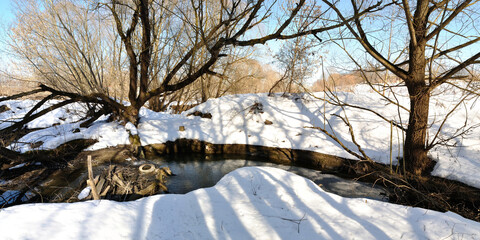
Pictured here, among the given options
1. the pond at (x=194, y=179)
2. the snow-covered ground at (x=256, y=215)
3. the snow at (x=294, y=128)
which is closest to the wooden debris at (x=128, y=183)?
the pond at (x=194, y=179)

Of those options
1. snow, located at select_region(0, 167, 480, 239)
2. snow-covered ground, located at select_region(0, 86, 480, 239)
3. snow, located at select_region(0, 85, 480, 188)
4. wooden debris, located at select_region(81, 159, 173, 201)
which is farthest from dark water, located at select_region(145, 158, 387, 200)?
snow, located at select_region(0, 167, 480, 239)

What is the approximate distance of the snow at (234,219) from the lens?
2658 mm

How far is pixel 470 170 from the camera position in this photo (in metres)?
5.35

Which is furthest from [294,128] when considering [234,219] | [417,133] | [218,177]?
[234,219]

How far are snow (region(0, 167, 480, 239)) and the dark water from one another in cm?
223

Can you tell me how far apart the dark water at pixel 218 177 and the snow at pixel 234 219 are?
2228 millimetres

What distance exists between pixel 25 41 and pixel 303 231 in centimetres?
1304

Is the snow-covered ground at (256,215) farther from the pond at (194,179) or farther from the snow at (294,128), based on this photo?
the pond at (194,179)

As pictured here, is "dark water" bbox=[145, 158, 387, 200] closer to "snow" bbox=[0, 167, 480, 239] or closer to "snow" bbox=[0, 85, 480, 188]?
"snow" bbox=[0, 85, 480, 188]

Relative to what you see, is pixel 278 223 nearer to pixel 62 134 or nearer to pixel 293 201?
pixel 293 201

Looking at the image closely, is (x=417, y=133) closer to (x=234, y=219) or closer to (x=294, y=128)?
(x=234, y=219)

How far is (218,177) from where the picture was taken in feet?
23.4

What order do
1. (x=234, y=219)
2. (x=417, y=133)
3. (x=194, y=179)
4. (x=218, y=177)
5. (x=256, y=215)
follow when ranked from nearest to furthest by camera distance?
(x=234, y=219)
(x=256, y=215)
(x=417, y=133)
(x=194, y=179)
(x=218, y=177)

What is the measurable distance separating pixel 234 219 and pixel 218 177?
386 centimetres
